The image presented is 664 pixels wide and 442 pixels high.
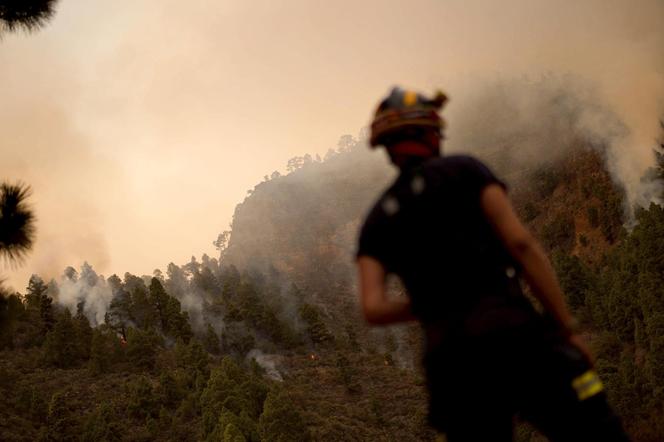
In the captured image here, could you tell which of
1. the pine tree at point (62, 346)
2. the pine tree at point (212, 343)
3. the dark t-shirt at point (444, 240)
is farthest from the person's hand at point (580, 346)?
the pine tree at point (212, 343)

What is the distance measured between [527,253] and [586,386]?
17.3 inches

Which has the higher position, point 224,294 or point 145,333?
point 224,294

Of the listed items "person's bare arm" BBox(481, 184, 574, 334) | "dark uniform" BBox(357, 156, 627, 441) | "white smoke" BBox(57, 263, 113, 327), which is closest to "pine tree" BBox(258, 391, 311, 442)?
"dark uniform" BBox(357, 156, 627, 441)

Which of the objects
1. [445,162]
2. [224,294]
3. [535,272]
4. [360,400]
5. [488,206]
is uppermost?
[224,294]

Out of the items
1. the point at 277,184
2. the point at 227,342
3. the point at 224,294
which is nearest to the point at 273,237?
the point at 277,184

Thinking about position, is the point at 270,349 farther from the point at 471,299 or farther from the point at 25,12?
the point at 471,299

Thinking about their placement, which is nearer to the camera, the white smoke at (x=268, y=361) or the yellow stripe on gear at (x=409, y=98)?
the yellow stripe on gear at (x=409, y=98)

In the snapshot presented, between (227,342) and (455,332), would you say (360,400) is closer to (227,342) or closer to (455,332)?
(227,342)

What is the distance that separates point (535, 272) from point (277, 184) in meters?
195

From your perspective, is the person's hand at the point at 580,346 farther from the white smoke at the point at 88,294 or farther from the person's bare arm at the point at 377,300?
the white smoke at the point at 88,294

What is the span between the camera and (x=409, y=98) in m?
2.09

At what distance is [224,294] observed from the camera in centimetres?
8762

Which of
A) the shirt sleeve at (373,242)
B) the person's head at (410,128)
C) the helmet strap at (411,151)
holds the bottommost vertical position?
the shirt sleeve at (373,242)

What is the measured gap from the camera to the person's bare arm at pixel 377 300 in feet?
6.28
